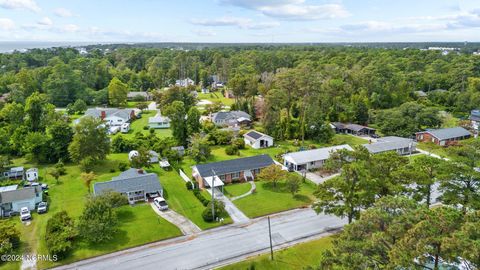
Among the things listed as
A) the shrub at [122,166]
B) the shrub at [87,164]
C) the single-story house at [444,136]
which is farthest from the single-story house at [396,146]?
the shrub at [87,164]

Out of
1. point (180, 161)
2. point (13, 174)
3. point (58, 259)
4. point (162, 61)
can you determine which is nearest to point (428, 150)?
point (180, 161)

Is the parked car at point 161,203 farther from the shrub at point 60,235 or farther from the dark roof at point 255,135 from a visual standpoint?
the dark roof at point 255,135

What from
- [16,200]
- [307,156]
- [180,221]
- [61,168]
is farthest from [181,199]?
[307,156]

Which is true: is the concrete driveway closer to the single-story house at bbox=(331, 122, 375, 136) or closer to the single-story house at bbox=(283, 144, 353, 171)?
the single-story house at bbox=(283, 144, 353, 171)

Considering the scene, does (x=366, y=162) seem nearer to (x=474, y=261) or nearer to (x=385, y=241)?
(x=385, y=241)

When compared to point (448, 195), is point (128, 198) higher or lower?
lower

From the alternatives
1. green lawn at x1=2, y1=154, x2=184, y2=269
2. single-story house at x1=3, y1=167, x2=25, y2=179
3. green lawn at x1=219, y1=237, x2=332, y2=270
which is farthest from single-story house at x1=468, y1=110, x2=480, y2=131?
single-story house at x1=3, y1=167, x2=25, y2=179
